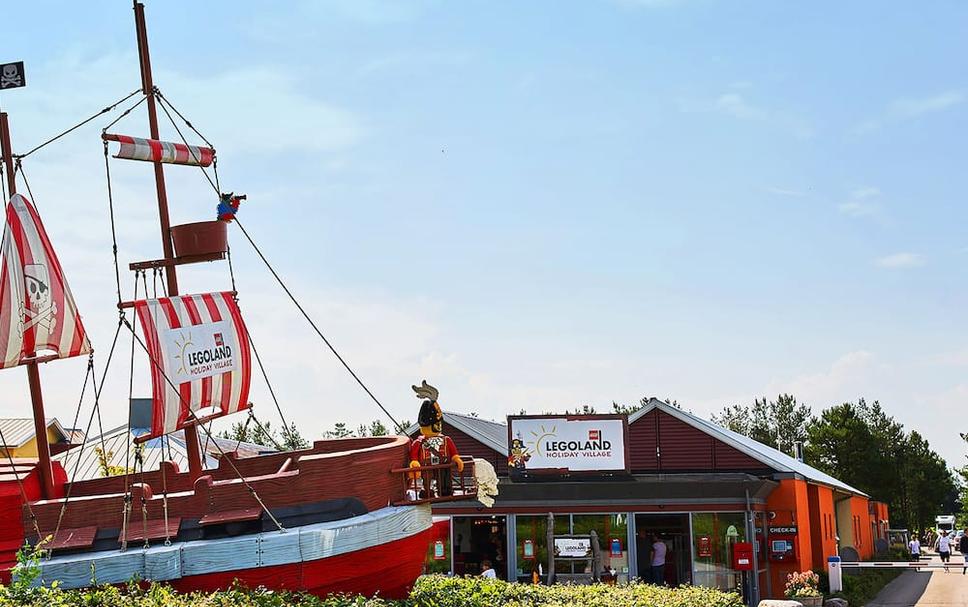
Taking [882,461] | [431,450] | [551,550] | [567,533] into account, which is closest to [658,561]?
[567,533]

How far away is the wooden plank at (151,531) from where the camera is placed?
14422mm

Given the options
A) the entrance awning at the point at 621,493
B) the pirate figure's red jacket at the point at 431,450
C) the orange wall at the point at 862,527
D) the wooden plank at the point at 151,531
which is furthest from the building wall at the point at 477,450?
the orange wall at the point at 862,527

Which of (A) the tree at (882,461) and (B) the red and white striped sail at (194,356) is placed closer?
(B) the red and white striped sail at (194,356)

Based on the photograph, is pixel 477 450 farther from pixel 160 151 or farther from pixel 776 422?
pixel 776 422

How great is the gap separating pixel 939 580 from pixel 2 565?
31.9m

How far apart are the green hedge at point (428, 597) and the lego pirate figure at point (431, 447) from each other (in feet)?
5.19

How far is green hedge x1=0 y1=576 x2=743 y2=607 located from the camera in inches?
487

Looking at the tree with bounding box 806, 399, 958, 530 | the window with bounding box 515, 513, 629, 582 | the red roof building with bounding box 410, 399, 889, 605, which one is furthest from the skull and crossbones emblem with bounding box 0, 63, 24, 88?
the tree with bounding box 806, 399, 958, 530

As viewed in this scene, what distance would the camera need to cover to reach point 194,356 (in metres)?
19.0

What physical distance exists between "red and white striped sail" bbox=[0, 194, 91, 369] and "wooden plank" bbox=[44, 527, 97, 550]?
11.0 ft

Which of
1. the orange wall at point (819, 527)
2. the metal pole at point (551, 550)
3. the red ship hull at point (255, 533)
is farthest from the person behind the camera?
the orange wall at point (819, 527)

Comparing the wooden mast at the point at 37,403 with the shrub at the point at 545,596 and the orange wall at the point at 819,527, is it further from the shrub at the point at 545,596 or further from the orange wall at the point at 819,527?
the orange wall at the point at 819,527

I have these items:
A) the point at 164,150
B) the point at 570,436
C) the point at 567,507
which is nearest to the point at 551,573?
the point at 567,507

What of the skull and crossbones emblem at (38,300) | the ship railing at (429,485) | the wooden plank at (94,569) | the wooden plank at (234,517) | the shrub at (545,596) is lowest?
the shrub at (545,596)
